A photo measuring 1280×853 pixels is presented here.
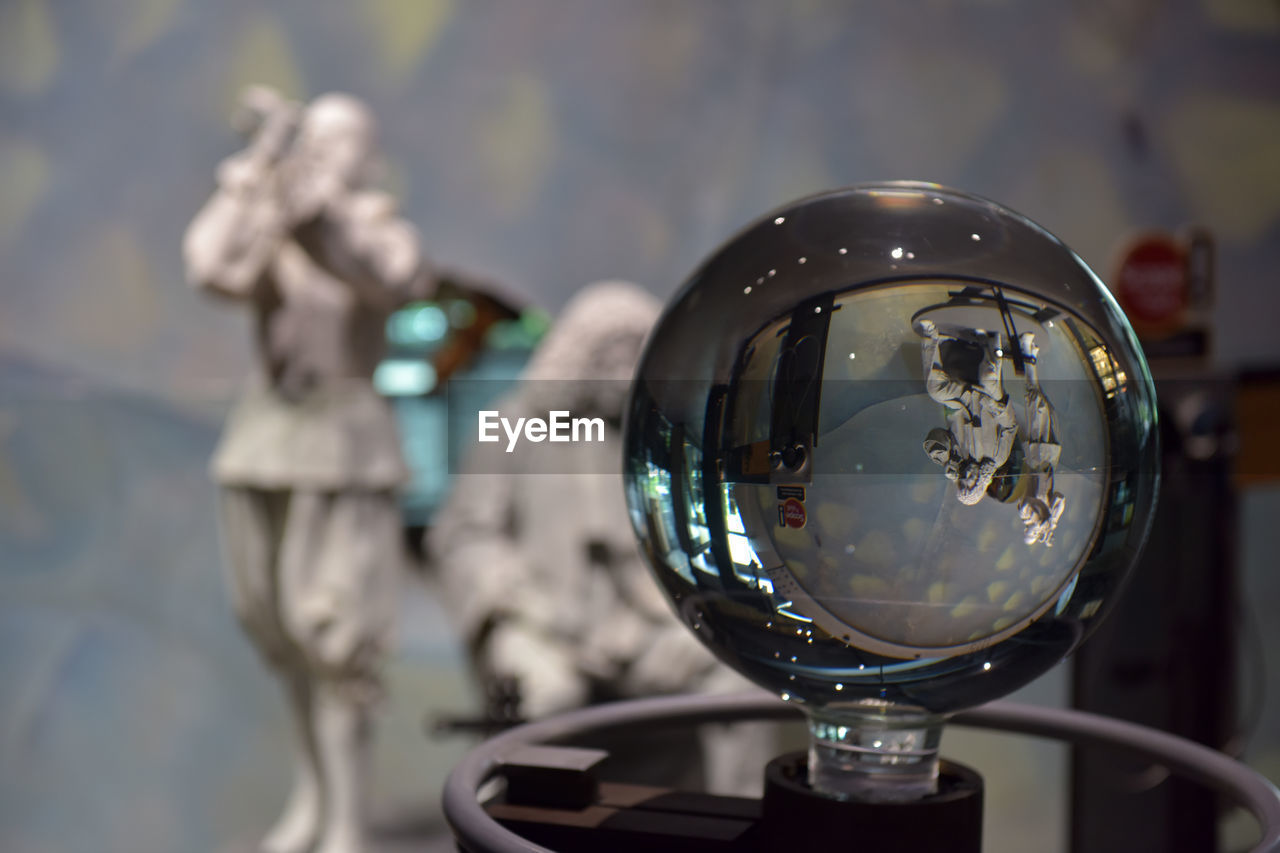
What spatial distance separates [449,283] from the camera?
3352 millimetres

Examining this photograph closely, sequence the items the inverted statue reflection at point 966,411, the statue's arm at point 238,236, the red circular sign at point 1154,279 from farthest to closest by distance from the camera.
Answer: the red circular sign at point 1154,279
the statue's arm at point 238,236
the inverted statue reflection at point 966,411

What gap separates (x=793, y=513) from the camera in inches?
19.6

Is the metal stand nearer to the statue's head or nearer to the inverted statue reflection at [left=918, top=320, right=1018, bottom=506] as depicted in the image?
the inverted statue reflection at [left=918, top=320, right=1018, bottom=506]

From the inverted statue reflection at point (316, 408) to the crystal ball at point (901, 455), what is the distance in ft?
5.98

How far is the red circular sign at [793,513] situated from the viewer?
0.50 metres

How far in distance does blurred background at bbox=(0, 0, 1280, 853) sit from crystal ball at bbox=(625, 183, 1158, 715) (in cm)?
282

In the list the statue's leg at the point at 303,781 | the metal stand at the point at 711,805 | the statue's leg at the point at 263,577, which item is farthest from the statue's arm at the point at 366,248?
the metal stand at the point at 711,805

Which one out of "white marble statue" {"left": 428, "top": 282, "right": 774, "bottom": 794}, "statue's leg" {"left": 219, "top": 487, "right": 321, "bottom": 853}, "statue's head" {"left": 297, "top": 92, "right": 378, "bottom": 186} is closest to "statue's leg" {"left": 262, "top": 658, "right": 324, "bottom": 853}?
"statue's leg" {"left": 219, "top": 487, "right": 321, "bottom": 853}

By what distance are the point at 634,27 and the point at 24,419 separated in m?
1.97

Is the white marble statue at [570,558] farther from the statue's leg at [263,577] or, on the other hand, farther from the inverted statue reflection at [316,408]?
the statue's leg at [263,577]

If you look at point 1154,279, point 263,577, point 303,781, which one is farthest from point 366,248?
point 1154,279

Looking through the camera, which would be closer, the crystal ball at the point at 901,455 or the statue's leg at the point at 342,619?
the crystal ball at the point at 901,455

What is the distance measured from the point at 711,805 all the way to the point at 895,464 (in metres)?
0.21

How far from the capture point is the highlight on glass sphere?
0.48 meters
